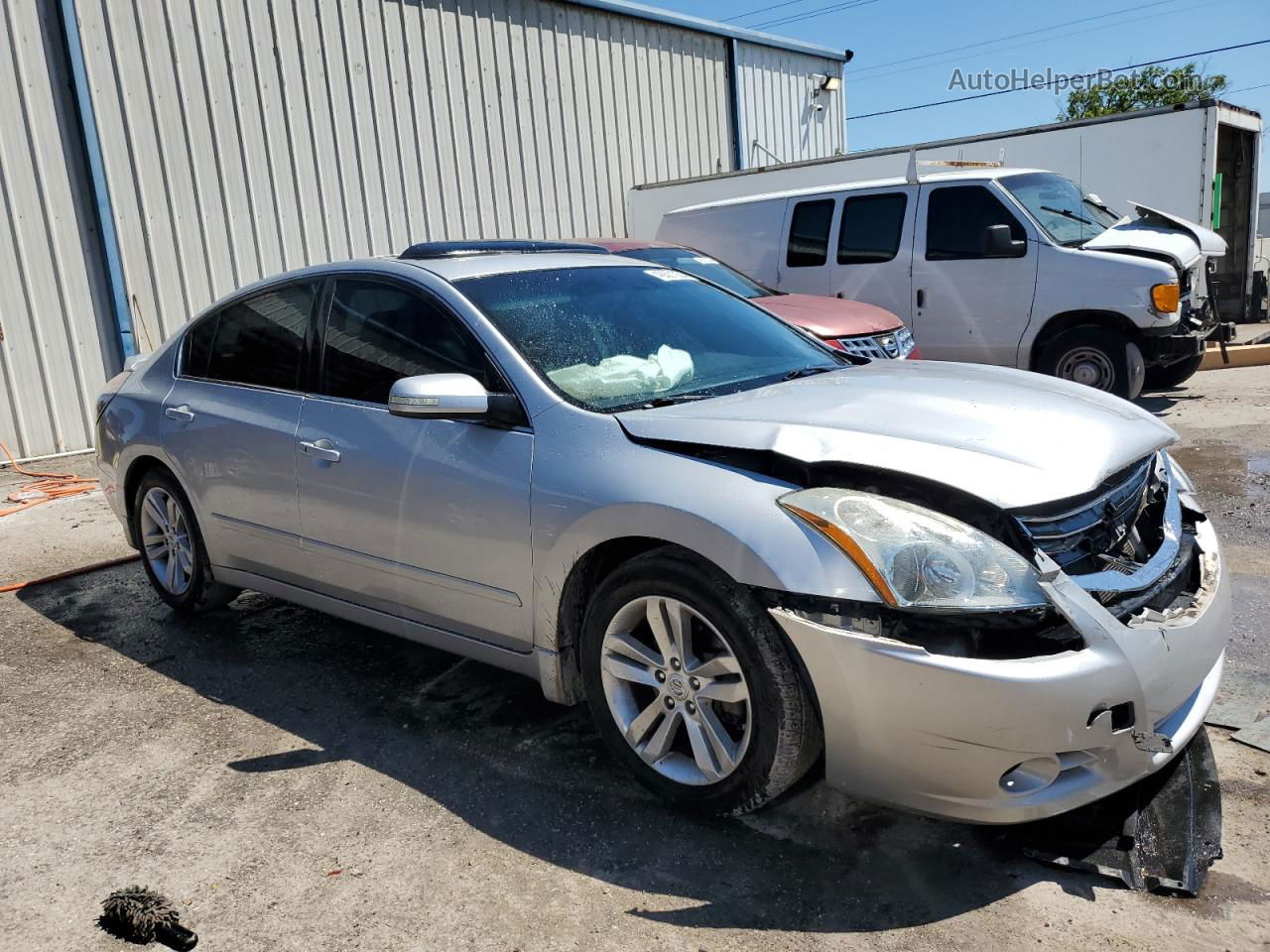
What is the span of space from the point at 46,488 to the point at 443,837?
6966 millimetres

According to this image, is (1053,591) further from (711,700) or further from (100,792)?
(100,792)

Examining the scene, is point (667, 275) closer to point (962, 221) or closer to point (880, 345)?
point (880, 345)

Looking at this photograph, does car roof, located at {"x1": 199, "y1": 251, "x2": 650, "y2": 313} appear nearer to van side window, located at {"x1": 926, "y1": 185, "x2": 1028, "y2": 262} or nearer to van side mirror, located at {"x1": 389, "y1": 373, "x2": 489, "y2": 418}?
van side mirror, located at {"x1": 389, "y1": 373, "x2": 489, "y2": 418}

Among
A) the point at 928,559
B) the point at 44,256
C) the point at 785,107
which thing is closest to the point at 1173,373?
the point at 928,559

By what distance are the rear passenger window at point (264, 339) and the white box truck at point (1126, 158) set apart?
6544 millimetres

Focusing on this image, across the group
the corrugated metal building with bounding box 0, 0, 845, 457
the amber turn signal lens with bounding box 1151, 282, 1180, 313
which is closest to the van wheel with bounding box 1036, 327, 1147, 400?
the amber turn signal lens with bounding box 1151, 282, 1180, 313

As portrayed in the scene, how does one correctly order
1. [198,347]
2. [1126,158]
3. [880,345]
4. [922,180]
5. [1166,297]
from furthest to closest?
1. [1126,158]
2. [922,180]
3. [1166,297]
4. [880,345]
5. [198,347]

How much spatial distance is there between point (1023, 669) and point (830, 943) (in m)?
0.77

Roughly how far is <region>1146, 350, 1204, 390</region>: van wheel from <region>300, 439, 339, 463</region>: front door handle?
25.2 ft

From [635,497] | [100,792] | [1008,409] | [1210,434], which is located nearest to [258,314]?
[100,792]

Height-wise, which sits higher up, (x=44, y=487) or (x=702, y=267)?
(x=702, y=267)

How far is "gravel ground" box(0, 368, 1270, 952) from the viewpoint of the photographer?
2.51m

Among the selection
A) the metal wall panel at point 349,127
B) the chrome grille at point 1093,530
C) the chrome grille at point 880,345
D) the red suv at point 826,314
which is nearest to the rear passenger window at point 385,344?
the chrome grille at point 1093,530

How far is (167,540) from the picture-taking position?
16.2 feet
